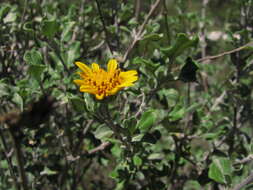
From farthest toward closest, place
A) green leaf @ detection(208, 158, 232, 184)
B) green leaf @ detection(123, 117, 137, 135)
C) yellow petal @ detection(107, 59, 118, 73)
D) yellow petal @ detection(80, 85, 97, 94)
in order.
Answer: green leaf @ detection(208, 158, 232, 184) → yellow petal @ detection(107, 59, 118, 73) → green leaf @ detection(123, 117, 137, 135) → yellow petal @ detection(80, 85, 97, 94)

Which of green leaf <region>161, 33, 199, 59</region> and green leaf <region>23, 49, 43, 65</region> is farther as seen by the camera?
green leaf <region>23, 49, 43, 65</region>

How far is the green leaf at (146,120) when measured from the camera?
4.92ft

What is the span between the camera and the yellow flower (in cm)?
135

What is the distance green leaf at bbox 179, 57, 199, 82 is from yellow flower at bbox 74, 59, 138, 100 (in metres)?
0.27

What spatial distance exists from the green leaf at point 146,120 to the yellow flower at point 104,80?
0.63ft

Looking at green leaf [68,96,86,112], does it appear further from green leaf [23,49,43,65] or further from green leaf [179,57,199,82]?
green leaf [179,57,199,82]

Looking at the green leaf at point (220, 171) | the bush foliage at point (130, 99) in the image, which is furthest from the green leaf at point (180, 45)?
the green leaf at point (220, 171)

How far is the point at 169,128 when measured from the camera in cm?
190

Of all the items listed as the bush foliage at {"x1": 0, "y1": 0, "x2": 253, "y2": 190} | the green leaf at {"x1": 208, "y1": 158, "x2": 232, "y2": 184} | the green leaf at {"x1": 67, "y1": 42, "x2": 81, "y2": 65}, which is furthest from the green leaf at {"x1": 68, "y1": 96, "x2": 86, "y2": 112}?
the green leaf at {"x1": 208, "y1": 158, "x2": 232, "y2": 184}

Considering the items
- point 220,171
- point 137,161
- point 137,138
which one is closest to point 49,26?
point 137,138

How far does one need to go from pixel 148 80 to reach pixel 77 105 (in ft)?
1.77

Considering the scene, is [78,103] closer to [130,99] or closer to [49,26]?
[49,26]

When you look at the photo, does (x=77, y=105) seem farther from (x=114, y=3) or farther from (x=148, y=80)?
(x=114, y=3)

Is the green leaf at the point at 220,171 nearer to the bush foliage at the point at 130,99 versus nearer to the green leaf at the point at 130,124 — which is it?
the bush foliage at the point at 130,99
